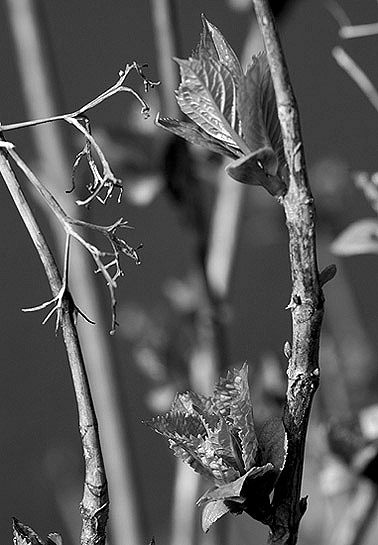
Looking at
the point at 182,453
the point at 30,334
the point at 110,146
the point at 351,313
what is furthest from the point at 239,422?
the point at 30,334

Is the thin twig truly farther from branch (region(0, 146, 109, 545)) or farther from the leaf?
branch (region(0, 146, 109, 545))

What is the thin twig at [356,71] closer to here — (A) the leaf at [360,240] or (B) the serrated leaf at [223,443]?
(A) the leaf at [360,240]

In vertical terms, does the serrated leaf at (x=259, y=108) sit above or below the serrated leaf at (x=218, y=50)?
below

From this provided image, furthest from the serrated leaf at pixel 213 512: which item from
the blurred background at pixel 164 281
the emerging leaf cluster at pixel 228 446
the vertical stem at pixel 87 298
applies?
Answer: the vertical stem at pixel 87 298

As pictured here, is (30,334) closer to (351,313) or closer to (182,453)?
(351,313)

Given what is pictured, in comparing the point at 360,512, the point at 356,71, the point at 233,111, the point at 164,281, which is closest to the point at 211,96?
the point at 233,111
